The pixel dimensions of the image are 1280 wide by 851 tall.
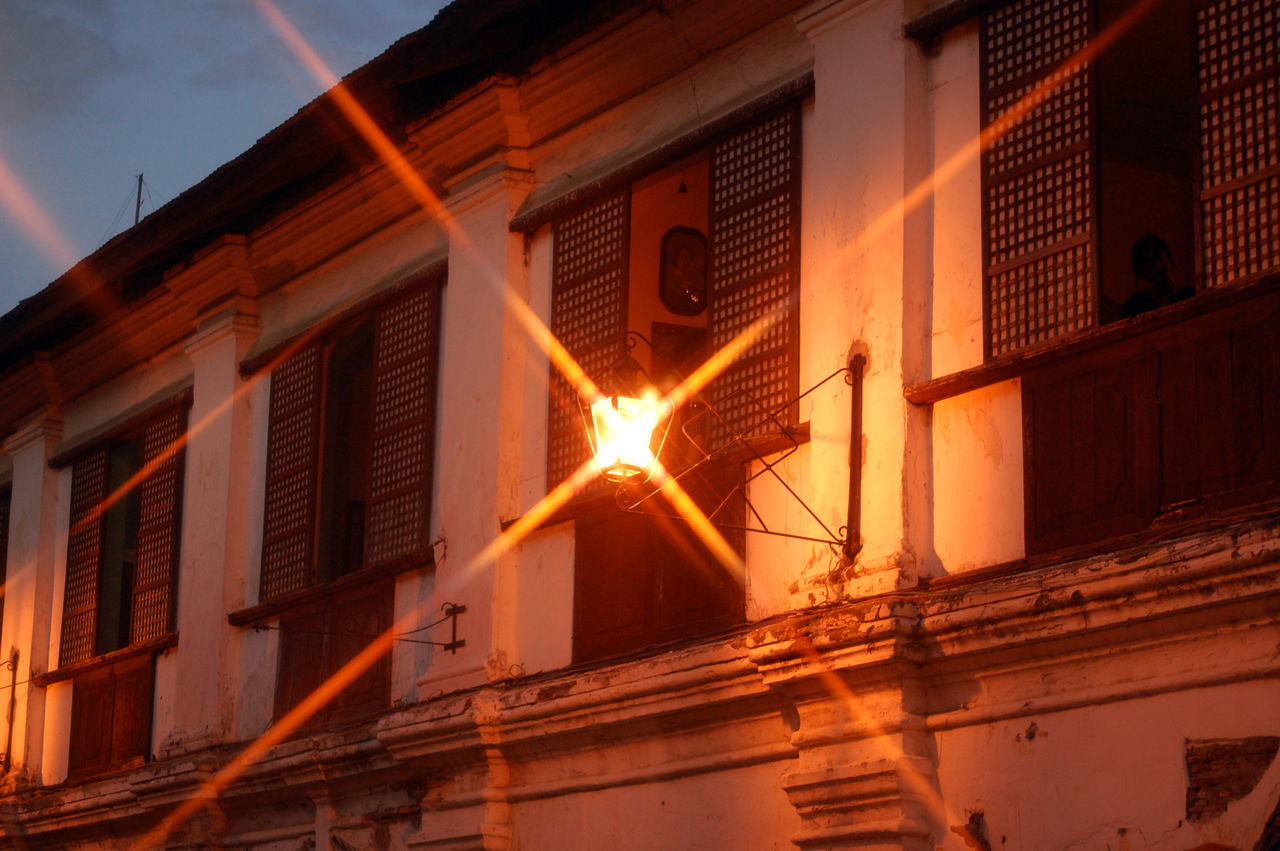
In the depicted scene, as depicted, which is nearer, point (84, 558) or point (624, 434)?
point (624, 434)

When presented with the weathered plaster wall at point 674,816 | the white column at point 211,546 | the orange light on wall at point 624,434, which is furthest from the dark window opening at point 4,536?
the orange light on wall at point 624,434

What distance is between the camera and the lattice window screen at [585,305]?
32.3 ft

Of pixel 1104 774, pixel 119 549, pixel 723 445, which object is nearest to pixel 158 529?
pixel 119 549

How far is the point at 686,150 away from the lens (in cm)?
950

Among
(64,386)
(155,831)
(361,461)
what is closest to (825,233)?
(361,461)

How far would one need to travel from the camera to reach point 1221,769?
638 centimetres

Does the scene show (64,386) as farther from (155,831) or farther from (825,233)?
(825,233)

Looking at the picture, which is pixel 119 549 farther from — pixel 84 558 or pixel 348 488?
pixel 348 488

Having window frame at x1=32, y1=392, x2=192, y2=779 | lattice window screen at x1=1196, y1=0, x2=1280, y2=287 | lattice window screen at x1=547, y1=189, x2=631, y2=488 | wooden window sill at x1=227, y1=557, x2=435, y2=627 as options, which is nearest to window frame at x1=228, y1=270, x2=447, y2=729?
wooden window sill at x1=227, y1=557, x2=435, y2=627

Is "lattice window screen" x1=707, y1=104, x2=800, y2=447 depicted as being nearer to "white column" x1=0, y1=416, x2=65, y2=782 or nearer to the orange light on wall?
the orange light on wall

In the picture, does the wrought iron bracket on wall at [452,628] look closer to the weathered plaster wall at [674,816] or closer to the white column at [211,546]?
the weathered plaster wall at [674,816]

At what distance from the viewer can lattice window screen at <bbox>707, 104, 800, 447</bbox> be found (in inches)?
344

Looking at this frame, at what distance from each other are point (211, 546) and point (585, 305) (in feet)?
12.1

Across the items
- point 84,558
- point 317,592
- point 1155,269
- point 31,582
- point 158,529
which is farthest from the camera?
point 31,582
